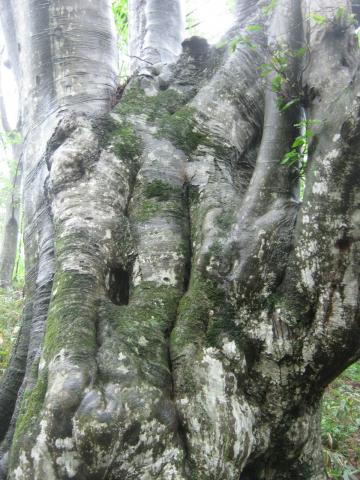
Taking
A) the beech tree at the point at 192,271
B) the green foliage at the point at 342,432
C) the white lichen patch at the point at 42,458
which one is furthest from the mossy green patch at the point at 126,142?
the green foliage at the point at 342,432

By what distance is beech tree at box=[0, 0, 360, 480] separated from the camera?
6.89 ft

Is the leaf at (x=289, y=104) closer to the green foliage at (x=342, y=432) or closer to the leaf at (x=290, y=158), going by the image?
the leaf at (x=290, y=158)

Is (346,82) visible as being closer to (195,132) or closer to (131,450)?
(195,132)

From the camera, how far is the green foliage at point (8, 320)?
5.44 m

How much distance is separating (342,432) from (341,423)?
180mm

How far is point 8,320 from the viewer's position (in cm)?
658

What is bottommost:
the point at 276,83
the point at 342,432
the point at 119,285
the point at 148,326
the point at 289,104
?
the point at 342,432

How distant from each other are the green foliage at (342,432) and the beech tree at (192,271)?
1.21 meters

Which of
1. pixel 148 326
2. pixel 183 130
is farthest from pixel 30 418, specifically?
pixel 183 130

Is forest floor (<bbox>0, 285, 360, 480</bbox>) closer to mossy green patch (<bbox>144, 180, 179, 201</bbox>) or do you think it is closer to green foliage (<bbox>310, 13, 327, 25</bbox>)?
mossy green patch (<bbox>144, 180, 179, 201</bbox>)

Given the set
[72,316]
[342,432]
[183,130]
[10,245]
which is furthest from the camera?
[10,245]

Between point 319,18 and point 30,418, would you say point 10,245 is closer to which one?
point 30,418

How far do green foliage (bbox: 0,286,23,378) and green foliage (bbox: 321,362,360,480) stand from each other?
3290mm

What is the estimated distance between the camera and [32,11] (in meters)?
3.76
